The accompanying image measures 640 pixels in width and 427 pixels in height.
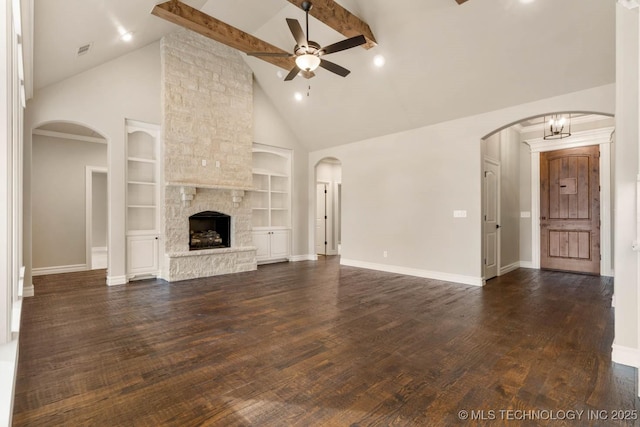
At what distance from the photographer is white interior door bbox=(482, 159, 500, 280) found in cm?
566

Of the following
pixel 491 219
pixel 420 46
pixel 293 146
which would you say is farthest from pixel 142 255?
pixel 491 219

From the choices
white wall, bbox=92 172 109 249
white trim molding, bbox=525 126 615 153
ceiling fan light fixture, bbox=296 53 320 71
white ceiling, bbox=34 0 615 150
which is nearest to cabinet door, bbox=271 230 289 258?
white ceiling, bbox=34 0 615 150

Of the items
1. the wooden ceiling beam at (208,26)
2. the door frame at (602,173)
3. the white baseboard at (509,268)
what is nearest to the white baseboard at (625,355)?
the white baseboard at (509,268)

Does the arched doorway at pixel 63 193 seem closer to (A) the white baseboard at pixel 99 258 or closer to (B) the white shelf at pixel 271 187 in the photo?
(A) the white baseboard at pixel 99 258

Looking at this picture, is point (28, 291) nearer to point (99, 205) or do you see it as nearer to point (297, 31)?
point (99, 205)

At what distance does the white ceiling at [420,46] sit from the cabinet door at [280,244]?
3.41 metres

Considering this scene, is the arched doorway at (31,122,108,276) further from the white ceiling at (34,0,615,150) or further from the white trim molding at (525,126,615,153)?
the white trim molding at (525,126,615,153)

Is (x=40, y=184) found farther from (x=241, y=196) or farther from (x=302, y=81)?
(x=302, y=81)

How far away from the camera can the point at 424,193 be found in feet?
19.9

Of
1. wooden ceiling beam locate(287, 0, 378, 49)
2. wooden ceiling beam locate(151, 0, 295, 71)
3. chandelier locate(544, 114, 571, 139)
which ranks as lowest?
chandelier locate(544, 114, 571, 139)

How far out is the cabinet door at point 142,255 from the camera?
5639 mm

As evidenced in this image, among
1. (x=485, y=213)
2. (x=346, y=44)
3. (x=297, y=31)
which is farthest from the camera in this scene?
(x=485, y=213)

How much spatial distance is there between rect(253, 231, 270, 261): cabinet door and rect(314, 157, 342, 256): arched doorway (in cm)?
233

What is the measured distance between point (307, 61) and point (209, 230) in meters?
4.32
